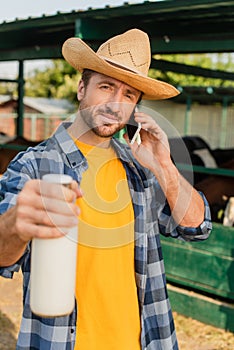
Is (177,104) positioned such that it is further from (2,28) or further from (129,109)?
(129,109)

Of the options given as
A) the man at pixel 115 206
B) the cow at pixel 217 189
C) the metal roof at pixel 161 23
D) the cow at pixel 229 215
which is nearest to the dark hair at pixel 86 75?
the man at pixel 115 206

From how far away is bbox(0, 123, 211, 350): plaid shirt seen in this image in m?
1.58

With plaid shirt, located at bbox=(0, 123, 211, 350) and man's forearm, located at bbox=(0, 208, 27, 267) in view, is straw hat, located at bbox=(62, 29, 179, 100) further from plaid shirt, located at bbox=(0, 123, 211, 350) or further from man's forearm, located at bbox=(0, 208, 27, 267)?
man's forearm, located at bbox=(0, 208, 27, 267)

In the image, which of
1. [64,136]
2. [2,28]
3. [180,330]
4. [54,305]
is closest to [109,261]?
[64,136]

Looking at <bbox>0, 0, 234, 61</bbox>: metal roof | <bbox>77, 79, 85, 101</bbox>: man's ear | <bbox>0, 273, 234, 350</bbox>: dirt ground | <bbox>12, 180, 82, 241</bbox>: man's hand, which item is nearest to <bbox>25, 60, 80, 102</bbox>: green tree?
<bbox>0, 0, 234, 61</bbox>: metal roof

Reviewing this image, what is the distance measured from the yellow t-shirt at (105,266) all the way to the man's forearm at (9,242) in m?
0.31

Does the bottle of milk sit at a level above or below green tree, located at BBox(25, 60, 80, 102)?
above

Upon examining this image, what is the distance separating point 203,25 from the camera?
5.33 metres

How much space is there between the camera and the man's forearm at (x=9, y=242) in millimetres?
1210

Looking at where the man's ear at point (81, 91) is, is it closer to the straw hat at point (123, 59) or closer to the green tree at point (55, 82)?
the straw hat at point (123, 59)

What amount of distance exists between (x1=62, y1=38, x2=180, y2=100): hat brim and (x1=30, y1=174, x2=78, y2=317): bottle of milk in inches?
26.4

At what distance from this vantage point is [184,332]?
421 cm

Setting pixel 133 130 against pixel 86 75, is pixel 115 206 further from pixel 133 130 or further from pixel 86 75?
pixel 86 75

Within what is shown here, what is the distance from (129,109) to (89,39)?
3.44 metres
